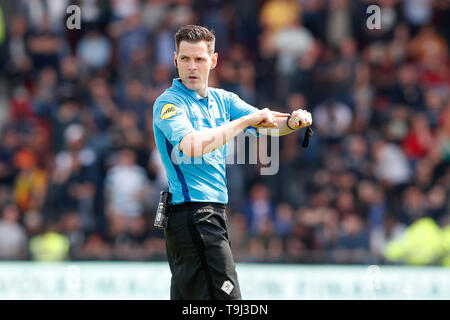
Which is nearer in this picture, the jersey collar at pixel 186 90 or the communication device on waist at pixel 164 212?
the communication device on waist at pixel 164 212

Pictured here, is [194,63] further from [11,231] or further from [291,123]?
[11,231]

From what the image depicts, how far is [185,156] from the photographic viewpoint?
575cm

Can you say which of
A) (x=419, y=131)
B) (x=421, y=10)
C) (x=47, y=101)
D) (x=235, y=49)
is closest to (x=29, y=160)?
(x=47, y=101)

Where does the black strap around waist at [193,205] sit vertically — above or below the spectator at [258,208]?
above

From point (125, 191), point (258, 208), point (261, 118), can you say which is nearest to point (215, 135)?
point (261, 118)

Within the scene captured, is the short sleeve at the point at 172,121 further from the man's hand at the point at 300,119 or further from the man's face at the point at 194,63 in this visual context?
the man's hand at the point at 300,119

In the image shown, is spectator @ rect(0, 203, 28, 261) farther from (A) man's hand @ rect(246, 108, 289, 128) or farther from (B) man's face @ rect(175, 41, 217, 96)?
(A) man's hand @ rect(246, 108, 289, 128)

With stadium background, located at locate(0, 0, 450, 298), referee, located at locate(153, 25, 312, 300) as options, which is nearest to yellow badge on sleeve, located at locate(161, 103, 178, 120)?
referee, located at locate(153, 25, 312, 300)

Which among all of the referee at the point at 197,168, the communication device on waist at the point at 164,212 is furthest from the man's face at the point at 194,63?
the communication device on waist at the point at 164,212

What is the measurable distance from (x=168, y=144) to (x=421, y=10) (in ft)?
37.3

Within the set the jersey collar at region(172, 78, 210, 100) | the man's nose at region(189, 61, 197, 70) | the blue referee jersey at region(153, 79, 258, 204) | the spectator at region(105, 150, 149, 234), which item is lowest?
the spectator at region(105, 150, 149, 234)

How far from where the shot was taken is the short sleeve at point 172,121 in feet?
18.4

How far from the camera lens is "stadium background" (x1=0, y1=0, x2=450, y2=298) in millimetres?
12562

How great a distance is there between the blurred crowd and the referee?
5.94m
